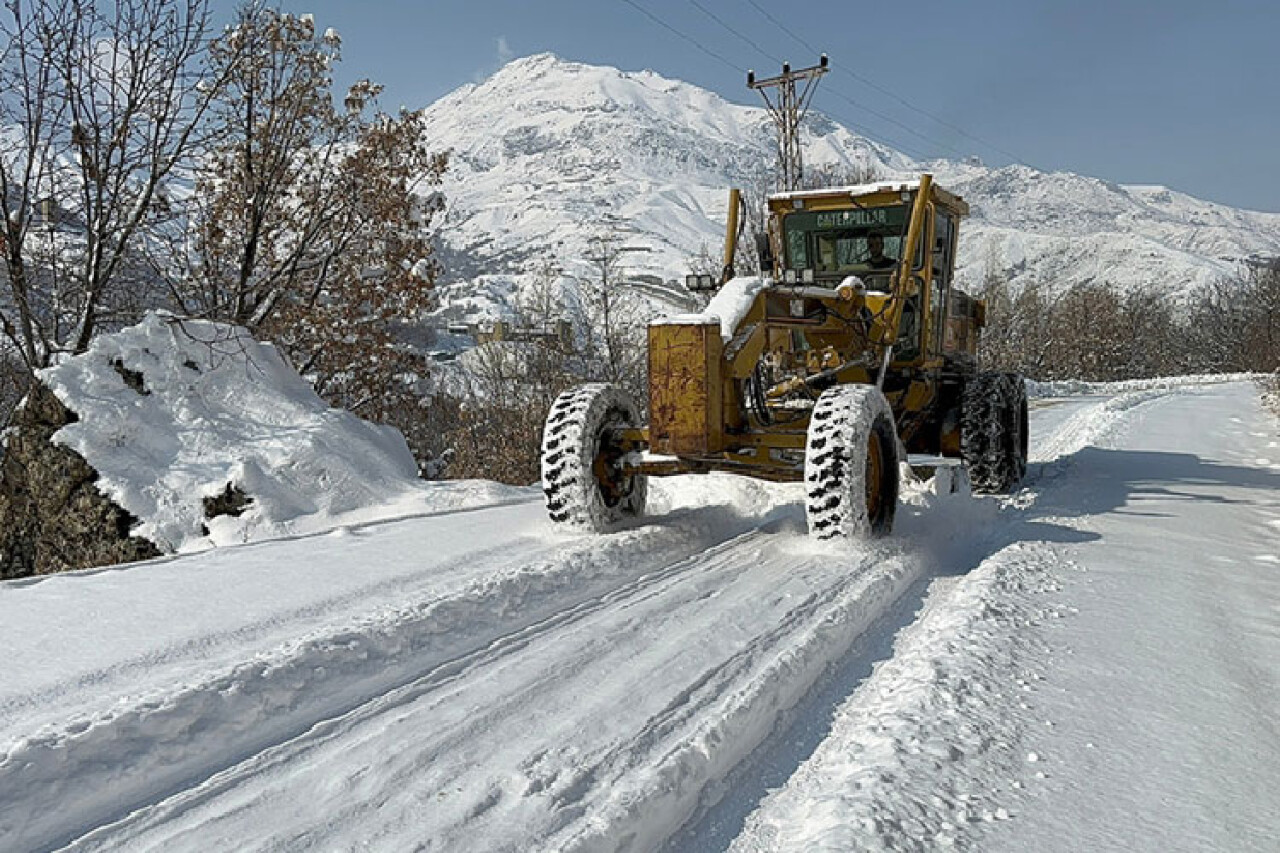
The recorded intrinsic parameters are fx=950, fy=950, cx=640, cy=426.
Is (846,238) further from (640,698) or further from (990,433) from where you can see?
(640,698)

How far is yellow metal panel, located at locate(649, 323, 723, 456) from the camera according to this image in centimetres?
593

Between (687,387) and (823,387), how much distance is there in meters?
2.50

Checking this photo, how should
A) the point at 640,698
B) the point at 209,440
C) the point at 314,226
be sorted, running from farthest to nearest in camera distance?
1. the point at 314,226
2. the point at 209,440
3. the point at 640,698

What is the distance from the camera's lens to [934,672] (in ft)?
11.6

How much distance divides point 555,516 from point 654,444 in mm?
816

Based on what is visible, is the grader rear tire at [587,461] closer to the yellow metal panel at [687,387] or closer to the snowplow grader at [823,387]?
the snowplow grader at [823,387]

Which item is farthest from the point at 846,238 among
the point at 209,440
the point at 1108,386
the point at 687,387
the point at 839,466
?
the point at 1108,386

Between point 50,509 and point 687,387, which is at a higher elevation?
point 687,387

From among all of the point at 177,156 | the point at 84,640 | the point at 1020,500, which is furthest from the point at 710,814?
the point at 177,156

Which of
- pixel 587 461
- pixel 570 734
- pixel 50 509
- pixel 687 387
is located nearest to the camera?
pixel 570 734

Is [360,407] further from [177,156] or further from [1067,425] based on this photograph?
[1067,425]

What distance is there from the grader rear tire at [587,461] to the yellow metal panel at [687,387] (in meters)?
0.53

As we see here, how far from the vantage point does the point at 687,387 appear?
5.95 m

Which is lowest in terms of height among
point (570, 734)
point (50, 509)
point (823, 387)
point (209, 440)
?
point (570, 734)
